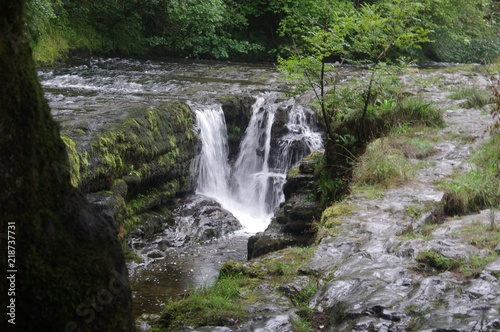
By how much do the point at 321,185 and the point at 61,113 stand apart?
438 cm

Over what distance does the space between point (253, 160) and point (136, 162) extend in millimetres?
3797

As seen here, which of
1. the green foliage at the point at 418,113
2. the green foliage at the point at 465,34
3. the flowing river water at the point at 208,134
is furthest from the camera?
the green foliage at the point at 465,34

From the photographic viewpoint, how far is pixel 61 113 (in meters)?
9.96

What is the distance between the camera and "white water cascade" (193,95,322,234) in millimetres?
12008

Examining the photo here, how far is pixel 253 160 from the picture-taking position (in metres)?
13.1

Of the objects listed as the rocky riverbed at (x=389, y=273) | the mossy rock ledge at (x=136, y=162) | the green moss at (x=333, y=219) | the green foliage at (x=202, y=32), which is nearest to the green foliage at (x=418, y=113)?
the rocky riverbed at (x=389, y=273)

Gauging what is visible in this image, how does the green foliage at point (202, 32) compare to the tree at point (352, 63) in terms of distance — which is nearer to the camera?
the tree at point (352, 63)

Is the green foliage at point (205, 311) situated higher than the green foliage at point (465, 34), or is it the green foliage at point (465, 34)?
the green foliage at point (465, 34)

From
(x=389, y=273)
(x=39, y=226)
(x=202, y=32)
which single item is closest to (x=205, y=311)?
(x=389, y=273)

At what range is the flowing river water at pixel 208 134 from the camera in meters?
8.64

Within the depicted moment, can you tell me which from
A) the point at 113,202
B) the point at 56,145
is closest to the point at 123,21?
the point at 113,202

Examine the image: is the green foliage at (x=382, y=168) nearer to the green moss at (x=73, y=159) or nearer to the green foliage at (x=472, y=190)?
the green foliage at (x=472, y=190)

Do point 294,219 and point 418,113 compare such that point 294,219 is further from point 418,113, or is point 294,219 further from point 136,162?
point 418,113

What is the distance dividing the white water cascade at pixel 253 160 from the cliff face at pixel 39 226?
8.22 meters
